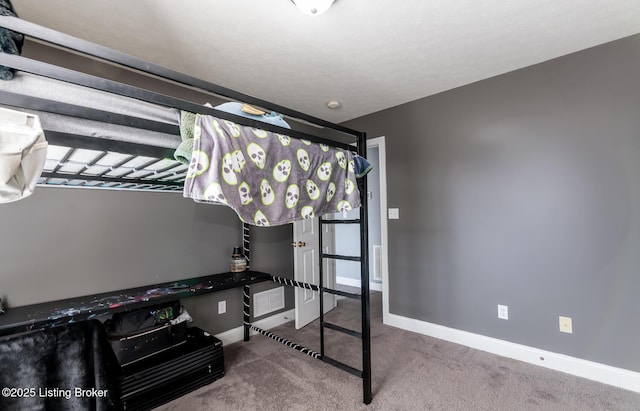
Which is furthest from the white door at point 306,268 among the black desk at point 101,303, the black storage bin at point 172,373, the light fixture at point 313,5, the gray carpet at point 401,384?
the light fixture at point 313,5

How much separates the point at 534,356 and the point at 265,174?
2471mm

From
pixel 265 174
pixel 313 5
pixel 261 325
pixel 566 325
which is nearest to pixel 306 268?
pixel 261 325

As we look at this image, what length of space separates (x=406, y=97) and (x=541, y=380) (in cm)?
251

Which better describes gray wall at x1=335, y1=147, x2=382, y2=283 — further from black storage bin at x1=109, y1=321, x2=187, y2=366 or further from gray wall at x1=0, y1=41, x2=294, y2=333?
black storage bin at x1=109, y1=321, x2=187, y2=366

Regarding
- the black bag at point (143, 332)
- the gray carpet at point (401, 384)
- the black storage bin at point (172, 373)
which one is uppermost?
the black bag at point (143, 332)

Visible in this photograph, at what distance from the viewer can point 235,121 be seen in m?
1.17

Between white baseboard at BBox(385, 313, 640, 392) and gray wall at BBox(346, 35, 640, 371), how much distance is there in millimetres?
51

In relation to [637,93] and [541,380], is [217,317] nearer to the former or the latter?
[541,380]

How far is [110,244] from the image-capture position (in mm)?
1984

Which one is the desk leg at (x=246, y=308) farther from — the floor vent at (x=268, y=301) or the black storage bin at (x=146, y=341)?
the black storage bin at (x=146, y=341)

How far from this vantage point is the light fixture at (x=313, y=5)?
4.75 ft

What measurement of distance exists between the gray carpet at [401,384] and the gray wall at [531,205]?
0.88ft

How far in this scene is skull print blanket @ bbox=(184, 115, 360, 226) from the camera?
1018 mm

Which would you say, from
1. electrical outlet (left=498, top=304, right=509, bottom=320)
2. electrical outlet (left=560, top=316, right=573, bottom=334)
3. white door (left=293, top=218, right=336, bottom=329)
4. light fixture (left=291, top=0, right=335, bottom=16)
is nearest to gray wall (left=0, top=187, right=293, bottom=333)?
white door (left=293, top=218, right=336, bottom=329)
